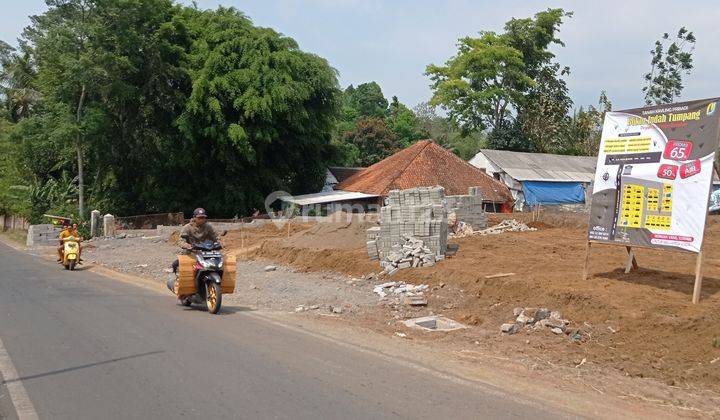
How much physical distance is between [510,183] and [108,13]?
2830cm

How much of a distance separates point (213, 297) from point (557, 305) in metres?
5.92

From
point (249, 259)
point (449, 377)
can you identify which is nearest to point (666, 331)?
point (449, 377)

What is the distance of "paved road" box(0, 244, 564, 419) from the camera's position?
5918 mm

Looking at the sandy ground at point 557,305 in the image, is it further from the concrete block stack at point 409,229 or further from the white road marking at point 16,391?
the white road marking at point 16,391

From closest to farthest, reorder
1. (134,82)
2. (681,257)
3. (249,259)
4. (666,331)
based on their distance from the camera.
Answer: (666,331)
(681,257)
(249,259)
(134,82)

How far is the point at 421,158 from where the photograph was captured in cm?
3994

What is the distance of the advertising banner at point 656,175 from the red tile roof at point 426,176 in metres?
24.8

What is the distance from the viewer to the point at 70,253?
66.4ft

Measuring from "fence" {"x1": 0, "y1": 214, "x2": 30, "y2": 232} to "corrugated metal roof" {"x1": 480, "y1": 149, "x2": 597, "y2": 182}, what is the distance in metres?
36.2

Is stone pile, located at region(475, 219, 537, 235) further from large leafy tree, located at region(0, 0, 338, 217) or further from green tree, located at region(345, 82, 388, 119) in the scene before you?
green tree, located at region(345, 82, 388, 119)


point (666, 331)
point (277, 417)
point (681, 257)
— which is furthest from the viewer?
point (681, 257)

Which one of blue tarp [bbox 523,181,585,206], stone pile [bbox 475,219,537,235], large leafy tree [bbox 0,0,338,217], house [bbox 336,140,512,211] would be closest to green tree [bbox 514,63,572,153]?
blue tarp [bbox 523,181,585,206]

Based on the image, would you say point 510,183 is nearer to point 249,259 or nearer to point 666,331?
point 249,259

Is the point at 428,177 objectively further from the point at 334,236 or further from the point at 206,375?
the point at 206,375
